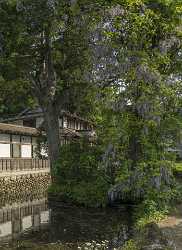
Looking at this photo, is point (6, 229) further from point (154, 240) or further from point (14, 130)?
point (14, 130)

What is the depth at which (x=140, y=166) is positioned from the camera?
65.3 feet

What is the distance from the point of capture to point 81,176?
25469 millimetres

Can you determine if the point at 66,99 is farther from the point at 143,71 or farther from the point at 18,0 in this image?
the point at 143,71

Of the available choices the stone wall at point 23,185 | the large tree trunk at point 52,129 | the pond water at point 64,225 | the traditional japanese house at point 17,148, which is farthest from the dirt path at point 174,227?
Answer: the traditional japanese house at point 17,148

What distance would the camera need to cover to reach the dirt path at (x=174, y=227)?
541 inches

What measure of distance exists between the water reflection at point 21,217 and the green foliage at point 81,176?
66.5 inches

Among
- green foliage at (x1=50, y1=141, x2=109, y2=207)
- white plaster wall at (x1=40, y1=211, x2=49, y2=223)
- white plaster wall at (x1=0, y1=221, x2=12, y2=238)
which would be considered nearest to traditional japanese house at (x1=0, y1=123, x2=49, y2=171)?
green foliage at (x1=50, y1=141, x2=109, y2=207)

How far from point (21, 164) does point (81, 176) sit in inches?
476

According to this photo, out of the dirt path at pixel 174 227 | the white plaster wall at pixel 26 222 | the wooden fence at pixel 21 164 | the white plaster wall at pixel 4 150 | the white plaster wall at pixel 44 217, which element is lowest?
the white plaster wall at pixel 26 222

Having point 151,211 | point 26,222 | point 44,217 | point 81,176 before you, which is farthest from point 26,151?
point 151,211

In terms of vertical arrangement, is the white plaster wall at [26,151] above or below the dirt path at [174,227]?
above

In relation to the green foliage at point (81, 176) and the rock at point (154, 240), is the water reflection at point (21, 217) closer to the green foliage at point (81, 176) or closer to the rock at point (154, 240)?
the green foliage at point (81, 176)

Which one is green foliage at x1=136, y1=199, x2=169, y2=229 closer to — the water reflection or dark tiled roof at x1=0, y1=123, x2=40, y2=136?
the water reflection

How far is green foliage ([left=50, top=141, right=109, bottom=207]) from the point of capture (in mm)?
23703
